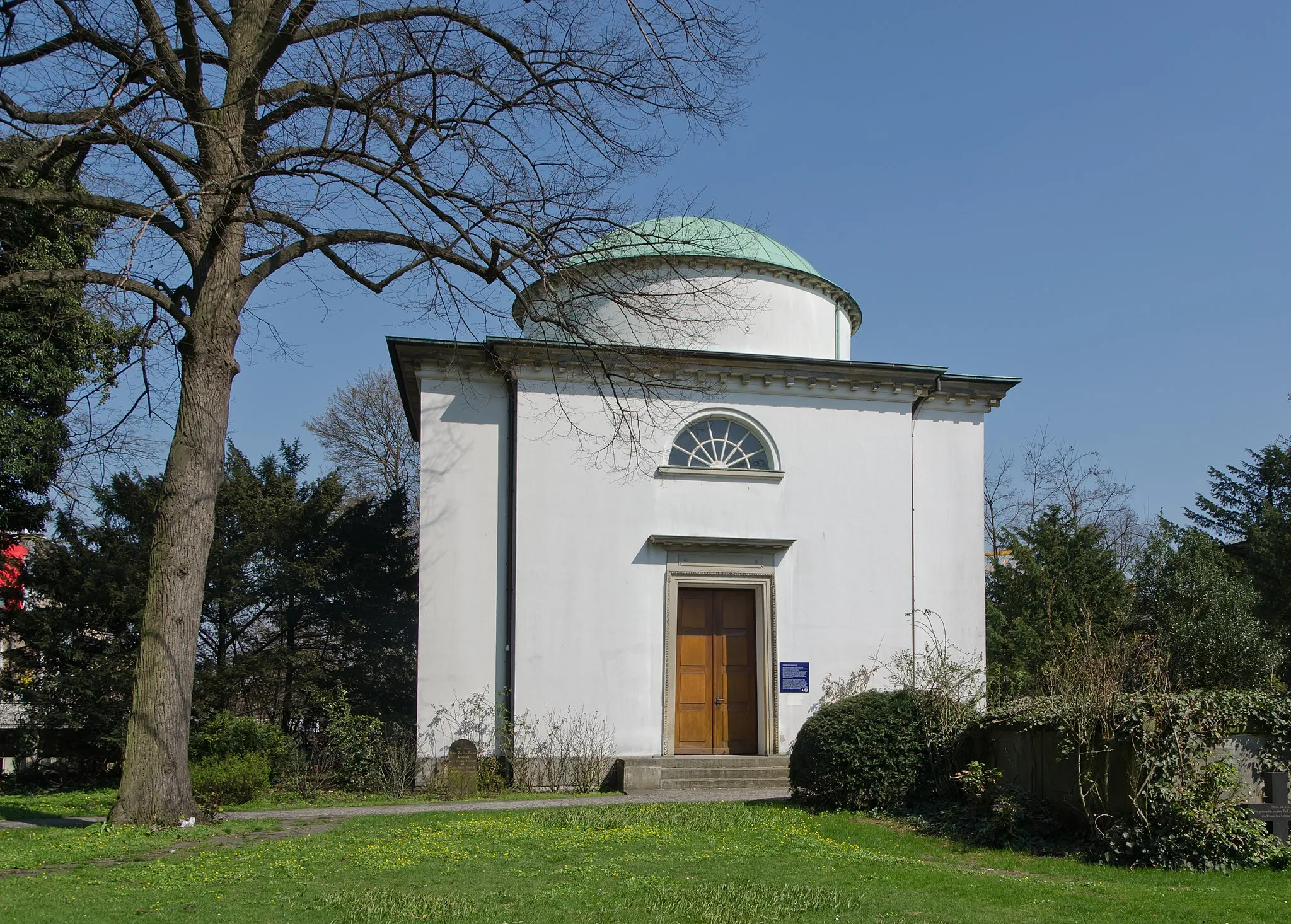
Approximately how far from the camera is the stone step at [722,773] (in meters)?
16.2

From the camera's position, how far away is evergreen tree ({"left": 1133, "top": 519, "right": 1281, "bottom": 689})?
24266 mm

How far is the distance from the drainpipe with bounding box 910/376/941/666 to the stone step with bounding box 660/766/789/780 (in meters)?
3.30

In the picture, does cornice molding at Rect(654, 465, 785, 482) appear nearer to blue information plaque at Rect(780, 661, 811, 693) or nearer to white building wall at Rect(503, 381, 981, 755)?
white building wall at Rect(503, 381, 981, 755)

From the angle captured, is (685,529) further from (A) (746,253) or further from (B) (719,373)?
(A) (746,253)

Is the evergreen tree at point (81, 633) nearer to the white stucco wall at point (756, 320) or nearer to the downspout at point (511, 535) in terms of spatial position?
the downspout at point (511, 535)

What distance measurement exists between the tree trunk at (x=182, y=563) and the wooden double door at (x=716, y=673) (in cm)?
844

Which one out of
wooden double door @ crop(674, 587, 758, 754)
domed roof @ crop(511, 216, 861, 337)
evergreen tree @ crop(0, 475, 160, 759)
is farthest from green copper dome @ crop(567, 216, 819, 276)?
evergreen tree @ crop(0, 475, 160, 759)

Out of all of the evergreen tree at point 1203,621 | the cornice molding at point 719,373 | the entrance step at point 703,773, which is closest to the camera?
the entrance step at point 703,773

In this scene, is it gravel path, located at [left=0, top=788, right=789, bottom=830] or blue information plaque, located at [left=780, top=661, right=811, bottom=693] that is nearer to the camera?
gravel path, located at [left=0, top=788, right=789, bottom=830]

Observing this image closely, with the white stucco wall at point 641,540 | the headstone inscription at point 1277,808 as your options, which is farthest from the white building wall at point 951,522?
the headstone inscription at point 1277,808

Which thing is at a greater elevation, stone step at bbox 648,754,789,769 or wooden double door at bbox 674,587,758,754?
wooden double door at bbox 674,587,758,754

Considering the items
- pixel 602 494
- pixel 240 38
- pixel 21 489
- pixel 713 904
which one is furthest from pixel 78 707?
pixel 713 904

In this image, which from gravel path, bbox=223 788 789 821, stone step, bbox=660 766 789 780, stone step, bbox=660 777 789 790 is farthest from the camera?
stone step, bbox=660 766 789 780

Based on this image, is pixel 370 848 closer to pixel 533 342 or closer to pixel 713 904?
pixel 713 904
